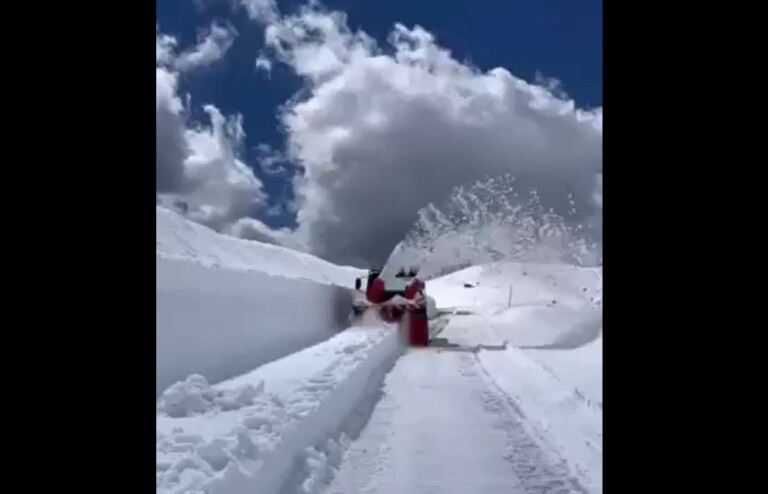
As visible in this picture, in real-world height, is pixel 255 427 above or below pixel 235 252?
below

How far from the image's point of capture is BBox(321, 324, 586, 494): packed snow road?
492 cm

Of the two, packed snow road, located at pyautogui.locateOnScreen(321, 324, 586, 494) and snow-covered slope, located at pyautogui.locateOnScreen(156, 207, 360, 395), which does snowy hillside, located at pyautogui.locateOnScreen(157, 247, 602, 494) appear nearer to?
packed snow road, located at pyautogui.locateOnScreen(321, 324, 586, 494)

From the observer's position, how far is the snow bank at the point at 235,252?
27.8m

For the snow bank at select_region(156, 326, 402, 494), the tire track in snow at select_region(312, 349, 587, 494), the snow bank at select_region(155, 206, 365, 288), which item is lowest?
the tire track in snow at select_region(312, 349, 587, 494)

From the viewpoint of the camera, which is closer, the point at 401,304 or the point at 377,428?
the point at 377,428

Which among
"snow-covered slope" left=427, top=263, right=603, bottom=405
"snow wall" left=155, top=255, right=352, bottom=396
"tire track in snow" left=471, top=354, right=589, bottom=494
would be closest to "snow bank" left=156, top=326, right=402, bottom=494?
"snow wall" left=155, top=255, right=352, bottom=396

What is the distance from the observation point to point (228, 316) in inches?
336

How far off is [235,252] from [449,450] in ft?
101

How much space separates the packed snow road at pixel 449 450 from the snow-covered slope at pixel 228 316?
5.76 feet

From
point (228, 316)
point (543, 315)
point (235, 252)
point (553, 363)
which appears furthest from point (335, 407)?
point (235, 252)

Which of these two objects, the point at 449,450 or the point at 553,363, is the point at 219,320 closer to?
the point at 449,450

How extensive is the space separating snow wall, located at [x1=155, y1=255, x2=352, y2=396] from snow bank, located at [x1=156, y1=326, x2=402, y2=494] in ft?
1.36
